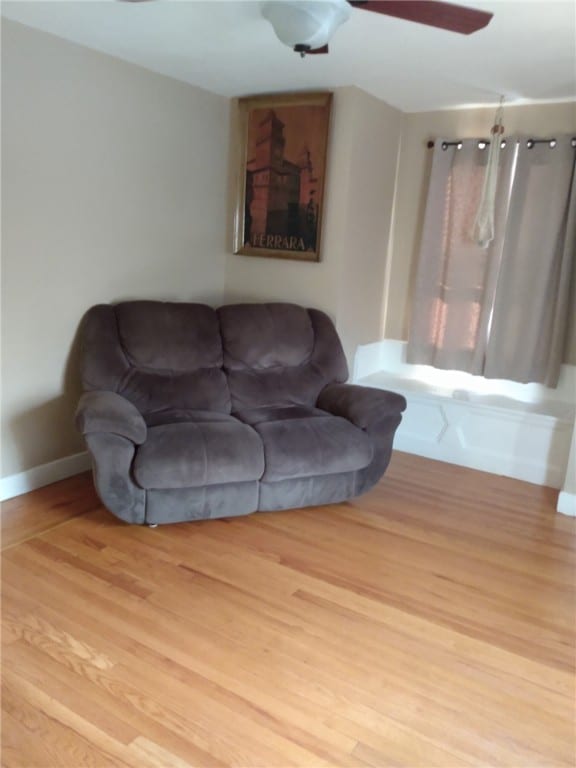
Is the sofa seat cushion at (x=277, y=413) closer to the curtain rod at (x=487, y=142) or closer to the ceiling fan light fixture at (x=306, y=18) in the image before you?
the ceiling fan light fixture at (x=306, y=18)

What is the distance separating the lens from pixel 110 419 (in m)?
2.65

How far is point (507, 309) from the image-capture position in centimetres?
397

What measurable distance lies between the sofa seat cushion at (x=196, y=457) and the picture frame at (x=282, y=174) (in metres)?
1.57

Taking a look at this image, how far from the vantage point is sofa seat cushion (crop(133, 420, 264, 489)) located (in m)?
2.68

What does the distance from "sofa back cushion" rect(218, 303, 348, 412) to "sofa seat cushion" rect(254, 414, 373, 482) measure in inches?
15.5

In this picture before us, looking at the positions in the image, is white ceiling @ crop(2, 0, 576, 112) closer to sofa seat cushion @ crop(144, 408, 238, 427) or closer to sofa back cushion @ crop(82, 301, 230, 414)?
sofa back cushion @ crop(82, 301, 230, 414)

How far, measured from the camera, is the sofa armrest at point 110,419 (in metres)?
2.62

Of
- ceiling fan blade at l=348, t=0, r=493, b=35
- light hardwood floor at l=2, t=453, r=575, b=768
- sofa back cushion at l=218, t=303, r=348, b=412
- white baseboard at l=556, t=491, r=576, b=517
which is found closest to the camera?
light hardwood floor at l=2, t=453, r=575, b=768

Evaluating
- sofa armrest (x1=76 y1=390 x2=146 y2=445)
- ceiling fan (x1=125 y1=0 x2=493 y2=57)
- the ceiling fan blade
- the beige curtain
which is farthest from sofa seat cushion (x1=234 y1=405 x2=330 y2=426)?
the ceiling fan blade

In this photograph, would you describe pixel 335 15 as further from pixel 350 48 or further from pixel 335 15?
pixel 350 48

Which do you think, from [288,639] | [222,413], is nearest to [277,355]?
[222,413]

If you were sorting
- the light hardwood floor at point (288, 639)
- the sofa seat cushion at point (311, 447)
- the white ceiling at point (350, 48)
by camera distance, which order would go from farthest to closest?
the sofa seat cushion at point (311, 447) → the white ceiling at point (350, 48) → the light hardwood floor at point (288, 639)

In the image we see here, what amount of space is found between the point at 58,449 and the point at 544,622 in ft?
8.36

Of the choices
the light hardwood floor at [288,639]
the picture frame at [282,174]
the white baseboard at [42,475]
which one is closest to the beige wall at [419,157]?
the picture frame at [282,174]
